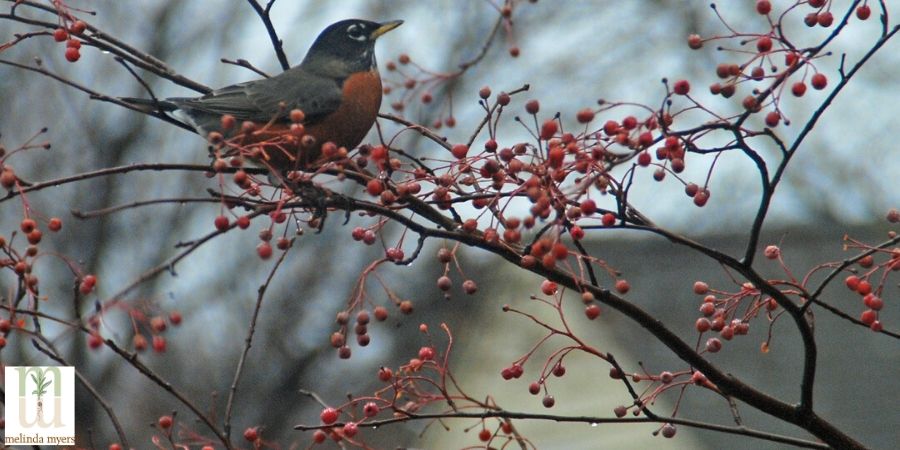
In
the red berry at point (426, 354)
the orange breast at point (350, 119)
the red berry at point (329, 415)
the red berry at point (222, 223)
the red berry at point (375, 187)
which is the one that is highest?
the orange breast at point (350, 119)

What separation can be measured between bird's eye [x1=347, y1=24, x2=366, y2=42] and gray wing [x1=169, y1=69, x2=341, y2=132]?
506 millimetres

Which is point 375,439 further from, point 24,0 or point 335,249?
point 24,0

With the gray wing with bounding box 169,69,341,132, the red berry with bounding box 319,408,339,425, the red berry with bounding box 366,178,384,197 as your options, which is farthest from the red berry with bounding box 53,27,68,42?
the red berry with bounding box 319,408,339,425

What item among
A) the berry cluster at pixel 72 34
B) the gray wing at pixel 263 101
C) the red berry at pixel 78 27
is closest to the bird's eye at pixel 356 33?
the gray wing at pixel 263 101

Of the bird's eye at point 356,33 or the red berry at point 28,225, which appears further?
the bird's eye at point 356,33

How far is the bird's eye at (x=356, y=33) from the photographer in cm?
485

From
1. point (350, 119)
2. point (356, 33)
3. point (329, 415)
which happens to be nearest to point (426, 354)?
point (329, 415)

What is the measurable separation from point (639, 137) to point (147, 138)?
12209 millimetres

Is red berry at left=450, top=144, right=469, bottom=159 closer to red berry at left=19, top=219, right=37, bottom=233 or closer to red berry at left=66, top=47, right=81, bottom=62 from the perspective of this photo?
red berry at left=19, top=219, right=37, bottom=233

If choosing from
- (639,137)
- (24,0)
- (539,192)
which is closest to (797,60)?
(639,137)

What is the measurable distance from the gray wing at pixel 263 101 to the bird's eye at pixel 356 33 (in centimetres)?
51

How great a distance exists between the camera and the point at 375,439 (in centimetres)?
1241

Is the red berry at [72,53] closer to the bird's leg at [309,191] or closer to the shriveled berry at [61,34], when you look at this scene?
the shriveled berry at [61,34]

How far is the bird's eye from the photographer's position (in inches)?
191
